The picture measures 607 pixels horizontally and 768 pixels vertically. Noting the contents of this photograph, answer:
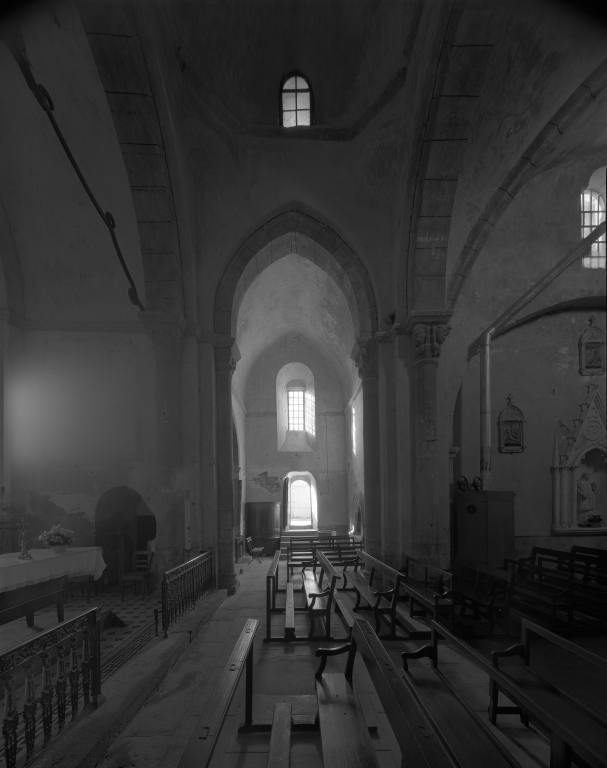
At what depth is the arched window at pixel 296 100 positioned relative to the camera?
425 inches

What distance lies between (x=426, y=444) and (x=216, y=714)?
699 centimetres

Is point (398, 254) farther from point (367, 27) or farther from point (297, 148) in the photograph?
point (367, 27)

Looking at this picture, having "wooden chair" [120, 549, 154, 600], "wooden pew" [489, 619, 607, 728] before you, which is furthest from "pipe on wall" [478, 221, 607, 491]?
"wooden chair" [120, 549, 154, 600]

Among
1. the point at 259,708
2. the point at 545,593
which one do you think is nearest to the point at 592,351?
the point at 545,593

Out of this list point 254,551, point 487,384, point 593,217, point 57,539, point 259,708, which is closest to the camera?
point 259,708

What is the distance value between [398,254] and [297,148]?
2.79 m

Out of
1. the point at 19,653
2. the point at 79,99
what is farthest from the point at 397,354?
the point at 19,653

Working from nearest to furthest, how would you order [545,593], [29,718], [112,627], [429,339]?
[29,718], [112,627], [545,593], [429,339]

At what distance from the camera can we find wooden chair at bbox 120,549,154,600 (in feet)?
31.2

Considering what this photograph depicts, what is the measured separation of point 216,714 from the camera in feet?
10.1

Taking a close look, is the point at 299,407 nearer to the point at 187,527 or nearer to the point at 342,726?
the point at 187,527

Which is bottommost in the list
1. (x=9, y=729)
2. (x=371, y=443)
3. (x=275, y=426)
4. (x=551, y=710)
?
(x=551, y=710)

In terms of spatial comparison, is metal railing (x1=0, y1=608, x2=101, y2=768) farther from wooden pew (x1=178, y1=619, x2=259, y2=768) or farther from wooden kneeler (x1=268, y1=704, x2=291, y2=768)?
wooden kneeler (x1=268, y1=704, x2=291, y2=768)

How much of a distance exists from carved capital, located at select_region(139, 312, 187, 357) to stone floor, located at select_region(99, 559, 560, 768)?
4.73m
